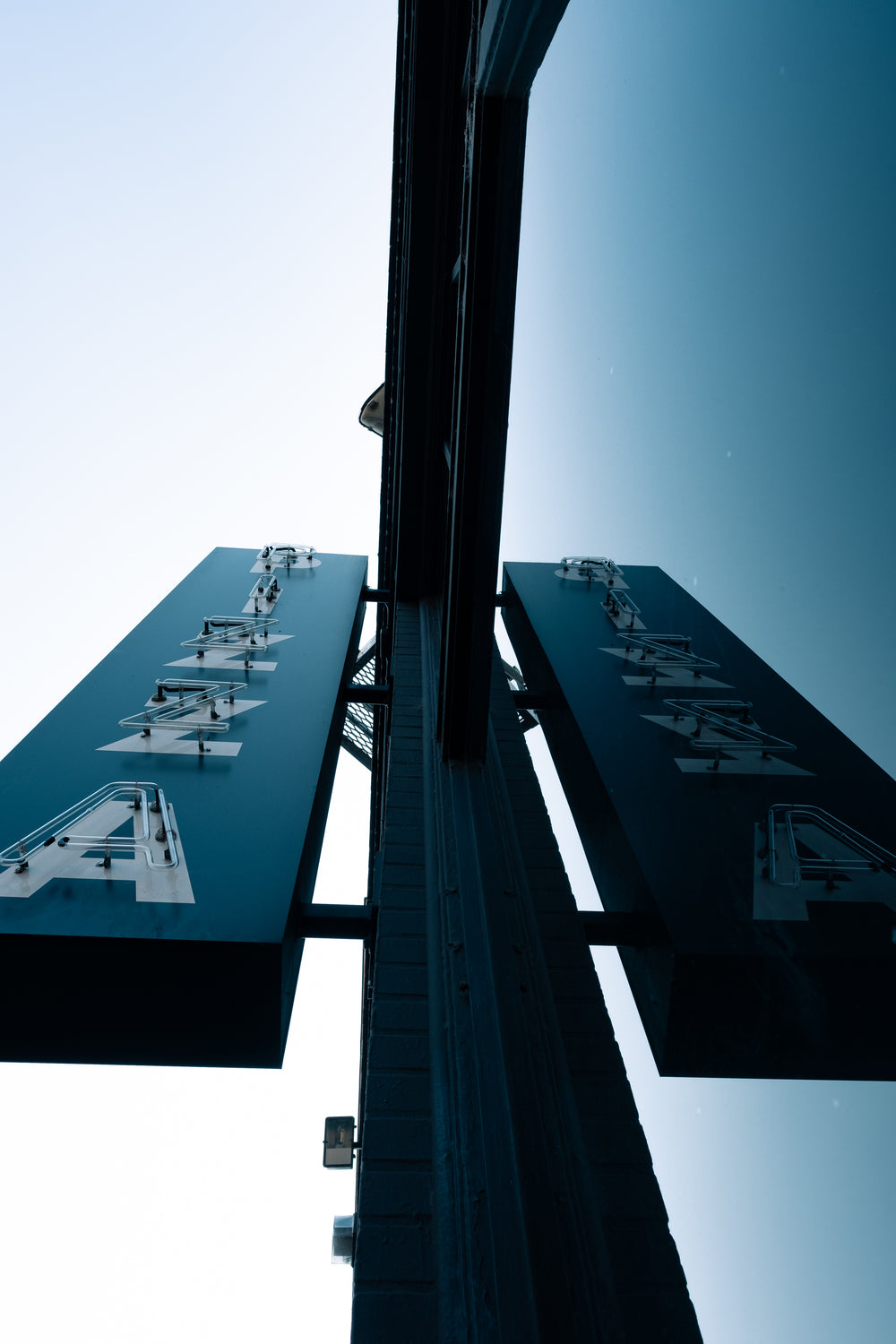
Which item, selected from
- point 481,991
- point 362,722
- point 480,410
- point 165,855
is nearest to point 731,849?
point 481,991

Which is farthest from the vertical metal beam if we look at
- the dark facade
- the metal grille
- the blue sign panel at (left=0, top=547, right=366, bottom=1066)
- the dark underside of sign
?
the metal grille

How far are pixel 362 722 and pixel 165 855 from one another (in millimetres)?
9015

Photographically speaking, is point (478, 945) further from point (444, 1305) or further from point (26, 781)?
point (26, 781)

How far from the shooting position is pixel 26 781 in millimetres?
6105

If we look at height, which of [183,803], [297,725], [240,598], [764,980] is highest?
[240,598]

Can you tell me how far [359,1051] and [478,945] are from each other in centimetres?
772

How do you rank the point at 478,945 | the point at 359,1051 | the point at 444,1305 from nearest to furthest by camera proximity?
the point at 444,1305 → the point at 478,945 → the point at 359,1051

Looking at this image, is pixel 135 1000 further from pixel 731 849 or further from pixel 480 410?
pixel 480 410

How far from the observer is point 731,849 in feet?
17.2

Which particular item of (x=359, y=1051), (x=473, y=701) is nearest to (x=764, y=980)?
(x=473, y=701)

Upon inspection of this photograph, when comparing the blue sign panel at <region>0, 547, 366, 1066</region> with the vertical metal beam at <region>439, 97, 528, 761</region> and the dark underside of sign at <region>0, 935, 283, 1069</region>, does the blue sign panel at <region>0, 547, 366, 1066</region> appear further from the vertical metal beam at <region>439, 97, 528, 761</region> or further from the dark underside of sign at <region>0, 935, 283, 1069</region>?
the vertical metal beam at <region>439, 97, 528, 761</region>

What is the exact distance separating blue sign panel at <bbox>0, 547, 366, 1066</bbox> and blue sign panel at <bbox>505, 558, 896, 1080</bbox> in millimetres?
2146

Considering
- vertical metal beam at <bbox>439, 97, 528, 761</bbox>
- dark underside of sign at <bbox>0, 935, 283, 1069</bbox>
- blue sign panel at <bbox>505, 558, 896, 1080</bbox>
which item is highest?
vertical metal beam at <bbox>439, 97, 528, 761</bbox>

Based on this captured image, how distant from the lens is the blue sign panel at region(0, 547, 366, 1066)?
175 inches
